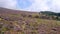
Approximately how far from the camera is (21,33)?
18281 mm

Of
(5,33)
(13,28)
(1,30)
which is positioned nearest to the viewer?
(5,33)

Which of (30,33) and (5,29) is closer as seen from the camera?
(30,33)

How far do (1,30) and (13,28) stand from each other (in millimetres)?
1677

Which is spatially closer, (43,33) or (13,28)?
(43,33)

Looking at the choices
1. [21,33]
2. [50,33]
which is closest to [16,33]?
[21,33]

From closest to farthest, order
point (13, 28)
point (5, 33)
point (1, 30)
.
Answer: point (5, 33), point (1, 30), point (13, 28)

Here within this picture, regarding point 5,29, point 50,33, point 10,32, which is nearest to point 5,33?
point 10,32

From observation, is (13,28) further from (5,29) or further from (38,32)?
(38,32)

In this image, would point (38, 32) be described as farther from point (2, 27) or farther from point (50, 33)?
point (2, 27)

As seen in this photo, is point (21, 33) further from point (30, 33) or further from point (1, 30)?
point (1, 30)

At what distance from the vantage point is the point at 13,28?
20438 mm

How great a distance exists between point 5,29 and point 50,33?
4.59 m

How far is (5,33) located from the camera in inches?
704

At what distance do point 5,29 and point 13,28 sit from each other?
105cm
